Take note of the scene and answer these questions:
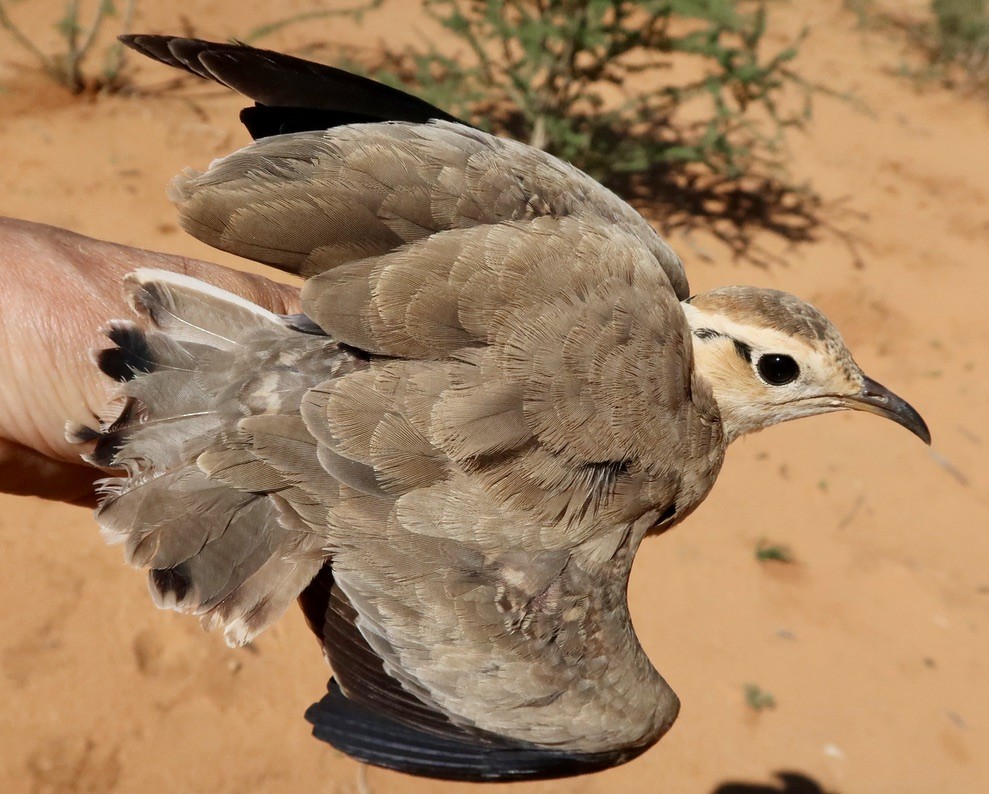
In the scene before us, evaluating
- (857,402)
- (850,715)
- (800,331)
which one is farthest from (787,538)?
(800,331)

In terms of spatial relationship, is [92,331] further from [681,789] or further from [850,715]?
[850,715]

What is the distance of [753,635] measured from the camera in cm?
518

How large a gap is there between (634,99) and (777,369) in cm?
714

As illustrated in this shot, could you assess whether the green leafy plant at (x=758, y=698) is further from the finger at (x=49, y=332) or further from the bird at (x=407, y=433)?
the finger at (x=49, y=332)

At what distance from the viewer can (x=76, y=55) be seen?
7.27 m

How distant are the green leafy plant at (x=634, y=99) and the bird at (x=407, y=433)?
18.8 ft

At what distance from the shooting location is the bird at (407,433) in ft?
7.47

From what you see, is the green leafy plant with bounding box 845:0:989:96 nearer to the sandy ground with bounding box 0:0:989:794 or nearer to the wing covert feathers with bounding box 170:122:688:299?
the sandy ground with bounding box 0:0:989:794

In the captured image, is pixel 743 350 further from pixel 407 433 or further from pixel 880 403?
pixel 407 433

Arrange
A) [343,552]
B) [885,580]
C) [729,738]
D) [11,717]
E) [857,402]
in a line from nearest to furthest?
[343,552] → [857,402] → [11,717] → [729,738] → [885,580]

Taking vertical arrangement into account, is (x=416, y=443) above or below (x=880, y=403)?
above

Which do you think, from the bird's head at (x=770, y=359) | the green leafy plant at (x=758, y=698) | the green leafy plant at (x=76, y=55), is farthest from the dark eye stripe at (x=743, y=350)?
the green leafy plant at (x=76, y=55)

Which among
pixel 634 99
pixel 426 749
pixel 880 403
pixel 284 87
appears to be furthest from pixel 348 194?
pixel 634 99

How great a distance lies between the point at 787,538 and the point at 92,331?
4764 mm
